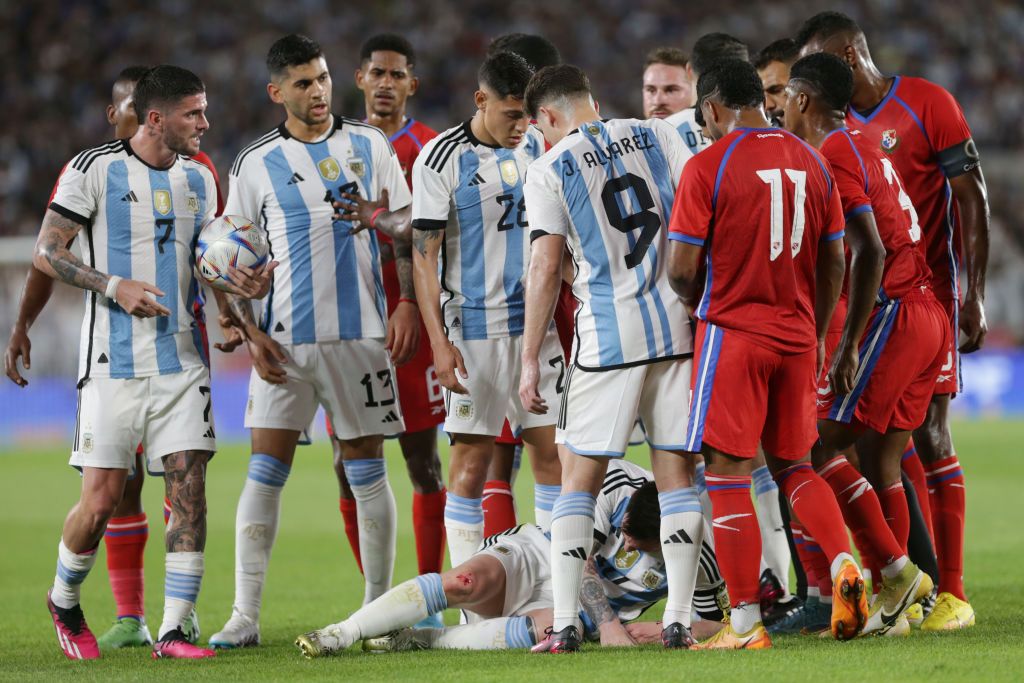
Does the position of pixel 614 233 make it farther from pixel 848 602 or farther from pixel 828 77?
pixel 848 602

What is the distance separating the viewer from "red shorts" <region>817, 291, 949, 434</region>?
5.80 metres

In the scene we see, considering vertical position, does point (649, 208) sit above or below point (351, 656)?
above

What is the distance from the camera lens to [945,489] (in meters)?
6.22

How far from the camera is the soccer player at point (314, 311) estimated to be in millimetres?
6383

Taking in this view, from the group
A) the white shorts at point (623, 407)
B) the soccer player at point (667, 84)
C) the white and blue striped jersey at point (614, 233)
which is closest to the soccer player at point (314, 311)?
the white and blue striped jersey at point (614, 233)

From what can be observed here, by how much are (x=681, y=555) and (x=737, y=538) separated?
26 cm

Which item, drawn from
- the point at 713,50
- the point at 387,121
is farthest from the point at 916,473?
the point at 387,121

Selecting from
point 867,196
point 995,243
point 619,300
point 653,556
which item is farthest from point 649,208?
point 995,243

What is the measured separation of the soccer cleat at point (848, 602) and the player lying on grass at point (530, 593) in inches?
25.8

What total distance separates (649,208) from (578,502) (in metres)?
1.20

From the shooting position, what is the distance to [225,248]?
602 centimetres

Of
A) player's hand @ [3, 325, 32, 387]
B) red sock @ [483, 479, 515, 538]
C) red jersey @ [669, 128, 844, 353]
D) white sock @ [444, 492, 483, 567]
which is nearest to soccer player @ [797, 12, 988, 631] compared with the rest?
red jersey @ [669, 128, 844, 353]

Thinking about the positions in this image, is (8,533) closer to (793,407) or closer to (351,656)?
(351,656)

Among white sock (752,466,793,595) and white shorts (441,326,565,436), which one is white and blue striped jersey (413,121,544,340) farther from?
white sock (752,466,793,595)
